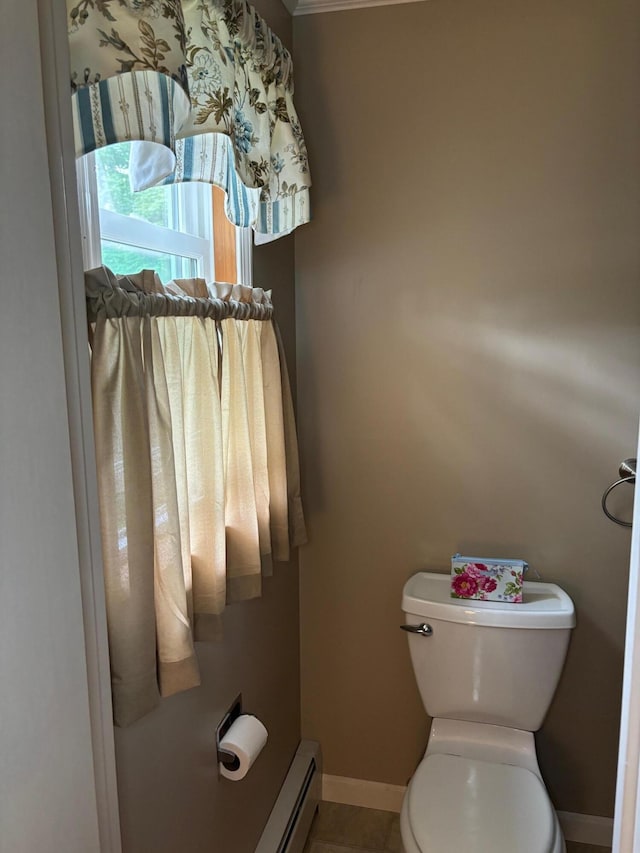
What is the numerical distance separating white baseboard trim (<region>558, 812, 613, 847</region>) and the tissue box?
2.42ft

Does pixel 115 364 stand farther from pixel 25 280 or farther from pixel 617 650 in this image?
pixel 617 650

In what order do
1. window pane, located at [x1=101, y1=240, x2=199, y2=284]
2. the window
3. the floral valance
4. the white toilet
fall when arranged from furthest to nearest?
the white toilet < window pane, located at [x1=101, y1=240, x2=199, y2=284] < the window < the floral valance

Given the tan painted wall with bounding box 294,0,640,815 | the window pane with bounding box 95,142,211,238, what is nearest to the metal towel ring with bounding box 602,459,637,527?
the tan painted wall with bounding box 294,0,640,815

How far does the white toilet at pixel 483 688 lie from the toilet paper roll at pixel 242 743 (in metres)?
0.38

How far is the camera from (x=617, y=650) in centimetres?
182

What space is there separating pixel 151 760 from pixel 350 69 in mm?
1693

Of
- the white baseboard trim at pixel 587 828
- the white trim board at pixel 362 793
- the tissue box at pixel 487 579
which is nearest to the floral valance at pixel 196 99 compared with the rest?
the tissue box at pixel 487 579

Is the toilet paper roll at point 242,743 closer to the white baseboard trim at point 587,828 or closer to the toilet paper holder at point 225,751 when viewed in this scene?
the toilet paper holder at point 225,751

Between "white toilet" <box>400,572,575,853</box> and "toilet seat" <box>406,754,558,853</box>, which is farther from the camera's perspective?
"white toilet" <box>400,572,575,853</box>

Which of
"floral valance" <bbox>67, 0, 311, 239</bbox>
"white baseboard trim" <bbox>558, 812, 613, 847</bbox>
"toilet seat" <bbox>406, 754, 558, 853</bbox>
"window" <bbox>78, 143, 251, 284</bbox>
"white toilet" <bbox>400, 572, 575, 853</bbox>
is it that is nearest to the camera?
"floral valance" <bbox>67, 0, 311, 239</bbox>

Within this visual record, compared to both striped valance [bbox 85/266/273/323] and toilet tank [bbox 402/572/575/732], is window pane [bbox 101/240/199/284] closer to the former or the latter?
striped valance [bbox 85/266/273/323]

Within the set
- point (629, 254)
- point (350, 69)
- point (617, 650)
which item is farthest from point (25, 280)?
point (617, 650)

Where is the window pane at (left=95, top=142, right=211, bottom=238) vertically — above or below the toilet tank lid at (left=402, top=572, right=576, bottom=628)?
above

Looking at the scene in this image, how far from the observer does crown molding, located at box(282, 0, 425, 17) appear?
172 centimetres
